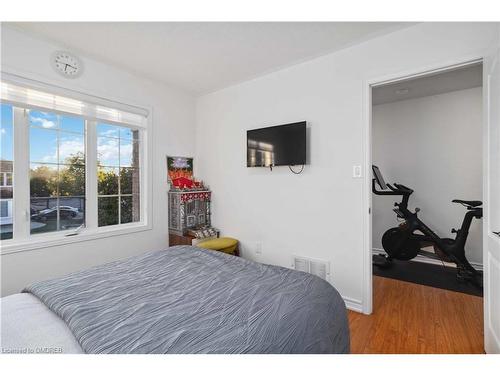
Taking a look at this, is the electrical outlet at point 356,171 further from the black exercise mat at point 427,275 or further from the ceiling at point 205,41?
the black exercise mat at point 427,275

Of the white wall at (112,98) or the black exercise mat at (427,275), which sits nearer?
the white wall at (112,98)

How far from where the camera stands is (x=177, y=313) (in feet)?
3.82

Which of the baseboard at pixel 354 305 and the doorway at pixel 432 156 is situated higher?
the doorway at pixel 432 156

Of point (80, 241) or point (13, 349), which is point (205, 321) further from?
point (80, 241)

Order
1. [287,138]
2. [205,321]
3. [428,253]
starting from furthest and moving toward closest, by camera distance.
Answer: [428,253] < [287,138] < [205,321]

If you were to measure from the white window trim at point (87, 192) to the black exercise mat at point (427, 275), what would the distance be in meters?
3.18

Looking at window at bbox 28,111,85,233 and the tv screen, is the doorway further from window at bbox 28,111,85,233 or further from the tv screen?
window at bbox 28,111,85,233

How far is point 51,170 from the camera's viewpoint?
97.9 inches

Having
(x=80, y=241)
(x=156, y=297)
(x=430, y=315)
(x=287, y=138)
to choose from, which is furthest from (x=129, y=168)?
(x=430, y=315)

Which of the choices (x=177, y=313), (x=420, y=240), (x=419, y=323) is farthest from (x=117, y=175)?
(x=420, y=240)

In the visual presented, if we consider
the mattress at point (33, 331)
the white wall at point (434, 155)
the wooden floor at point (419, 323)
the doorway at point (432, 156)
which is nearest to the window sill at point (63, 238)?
the mattress at point (33, 331)

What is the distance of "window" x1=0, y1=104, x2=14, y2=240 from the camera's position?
219cm

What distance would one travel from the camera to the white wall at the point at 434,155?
3.55 metres

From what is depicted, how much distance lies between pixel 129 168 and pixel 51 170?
791 millimetres
